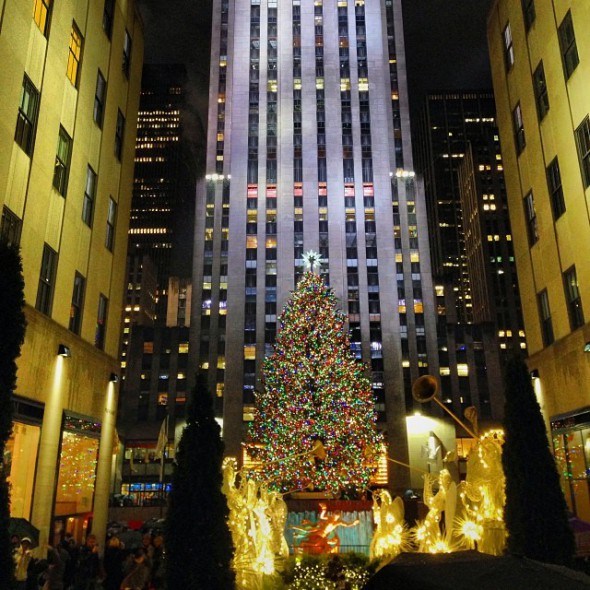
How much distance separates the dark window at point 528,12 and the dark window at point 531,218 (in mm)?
6262

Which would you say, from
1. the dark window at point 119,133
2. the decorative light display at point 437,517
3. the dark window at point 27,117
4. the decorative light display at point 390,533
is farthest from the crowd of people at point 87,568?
the dark window at point 119,133

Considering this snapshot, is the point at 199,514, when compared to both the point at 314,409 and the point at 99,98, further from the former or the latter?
the point at 314,409

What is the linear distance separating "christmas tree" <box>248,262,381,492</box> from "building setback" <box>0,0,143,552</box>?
12753 mm

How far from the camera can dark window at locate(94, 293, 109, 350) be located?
65.1 feet

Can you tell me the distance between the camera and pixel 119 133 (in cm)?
2242

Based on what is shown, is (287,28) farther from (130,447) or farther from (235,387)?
(130,447)

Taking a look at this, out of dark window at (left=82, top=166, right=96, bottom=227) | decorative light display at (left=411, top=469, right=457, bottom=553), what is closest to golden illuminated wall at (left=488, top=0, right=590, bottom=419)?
decorative light display at (left=411, top=469, right=457, bottom=553)

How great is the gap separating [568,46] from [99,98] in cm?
1581

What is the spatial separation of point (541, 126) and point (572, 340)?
25.5 ft

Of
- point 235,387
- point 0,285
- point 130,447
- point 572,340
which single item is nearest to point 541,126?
point 572,340

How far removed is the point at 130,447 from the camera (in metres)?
64.8

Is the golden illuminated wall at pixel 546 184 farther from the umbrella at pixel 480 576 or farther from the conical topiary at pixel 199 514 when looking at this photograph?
the umbrella at pixel 480 576

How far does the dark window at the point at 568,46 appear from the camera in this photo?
16.5 m

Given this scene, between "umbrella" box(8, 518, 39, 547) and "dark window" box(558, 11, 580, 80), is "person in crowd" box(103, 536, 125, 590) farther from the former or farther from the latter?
"dark window" box(558, 11, 580, 80)
